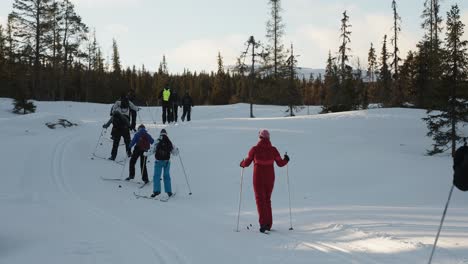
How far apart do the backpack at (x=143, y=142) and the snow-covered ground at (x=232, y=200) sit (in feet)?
4.15

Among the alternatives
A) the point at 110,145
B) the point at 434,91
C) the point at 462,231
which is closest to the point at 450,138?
the point at 434,91

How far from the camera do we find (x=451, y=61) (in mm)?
18719

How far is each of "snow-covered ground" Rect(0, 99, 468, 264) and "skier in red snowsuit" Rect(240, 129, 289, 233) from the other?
1.16 feet

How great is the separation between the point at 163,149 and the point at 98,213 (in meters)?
2.93

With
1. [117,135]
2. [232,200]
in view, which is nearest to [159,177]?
[232,200]

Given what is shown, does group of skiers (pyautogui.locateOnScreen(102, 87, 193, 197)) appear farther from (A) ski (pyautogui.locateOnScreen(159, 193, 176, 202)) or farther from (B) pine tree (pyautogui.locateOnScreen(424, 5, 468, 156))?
(B) pine tree (pyautogui.locateOnScreen(424, 5, 468, 156))

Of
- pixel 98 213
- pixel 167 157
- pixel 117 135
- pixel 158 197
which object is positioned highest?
pixel 117 135

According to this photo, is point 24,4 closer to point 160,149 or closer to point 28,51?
point 28,51

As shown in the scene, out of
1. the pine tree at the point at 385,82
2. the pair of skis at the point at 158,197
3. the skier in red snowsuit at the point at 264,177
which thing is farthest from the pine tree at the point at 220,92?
the skier in red snowsuit at the point at 264,177

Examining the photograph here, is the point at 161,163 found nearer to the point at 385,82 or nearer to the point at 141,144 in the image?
the point at 141,144

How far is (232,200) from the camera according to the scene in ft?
41.6

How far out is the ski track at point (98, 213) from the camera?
6.96 m

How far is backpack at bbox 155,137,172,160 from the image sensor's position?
1238cm

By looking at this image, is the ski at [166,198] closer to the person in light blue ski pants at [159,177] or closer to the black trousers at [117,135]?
the person in light blue ski pants at [159,177]
